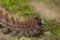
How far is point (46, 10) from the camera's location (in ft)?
19.8

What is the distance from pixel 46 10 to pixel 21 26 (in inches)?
41.2

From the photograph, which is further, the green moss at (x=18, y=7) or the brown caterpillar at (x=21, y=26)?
the green moss at (x=18, y=7)

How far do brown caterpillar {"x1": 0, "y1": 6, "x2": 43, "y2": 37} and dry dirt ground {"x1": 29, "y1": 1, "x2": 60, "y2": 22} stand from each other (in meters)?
0.54

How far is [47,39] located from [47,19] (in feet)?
2.89

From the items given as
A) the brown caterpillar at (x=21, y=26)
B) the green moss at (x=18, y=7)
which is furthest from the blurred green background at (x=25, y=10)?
the brown caterpillar at (x=21, y=26)

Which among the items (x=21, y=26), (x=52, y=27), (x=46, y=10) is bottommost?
(x=52, y=27)

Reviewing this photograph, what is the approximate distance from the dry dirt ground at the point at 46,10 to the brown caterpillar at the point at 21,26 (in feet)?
1.76

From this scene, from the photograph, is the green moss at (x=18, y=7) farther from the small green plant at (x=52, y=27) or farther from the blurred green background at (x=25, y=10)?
the small green plant at (x=52, y=27)

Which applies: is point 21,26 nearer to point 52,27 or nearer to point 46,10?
point 52,27

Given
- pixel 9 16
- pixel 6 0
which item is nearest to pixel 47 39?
pixel 9 16

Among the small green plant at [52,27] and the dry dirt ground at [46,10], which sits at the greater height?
the dry dirt ground at [46,10]

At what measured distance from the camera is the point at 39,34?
17.3ft

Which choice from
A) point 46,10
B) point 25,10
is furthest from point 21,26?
point 46,10

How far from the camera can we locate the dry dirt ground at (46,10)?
5906mm
